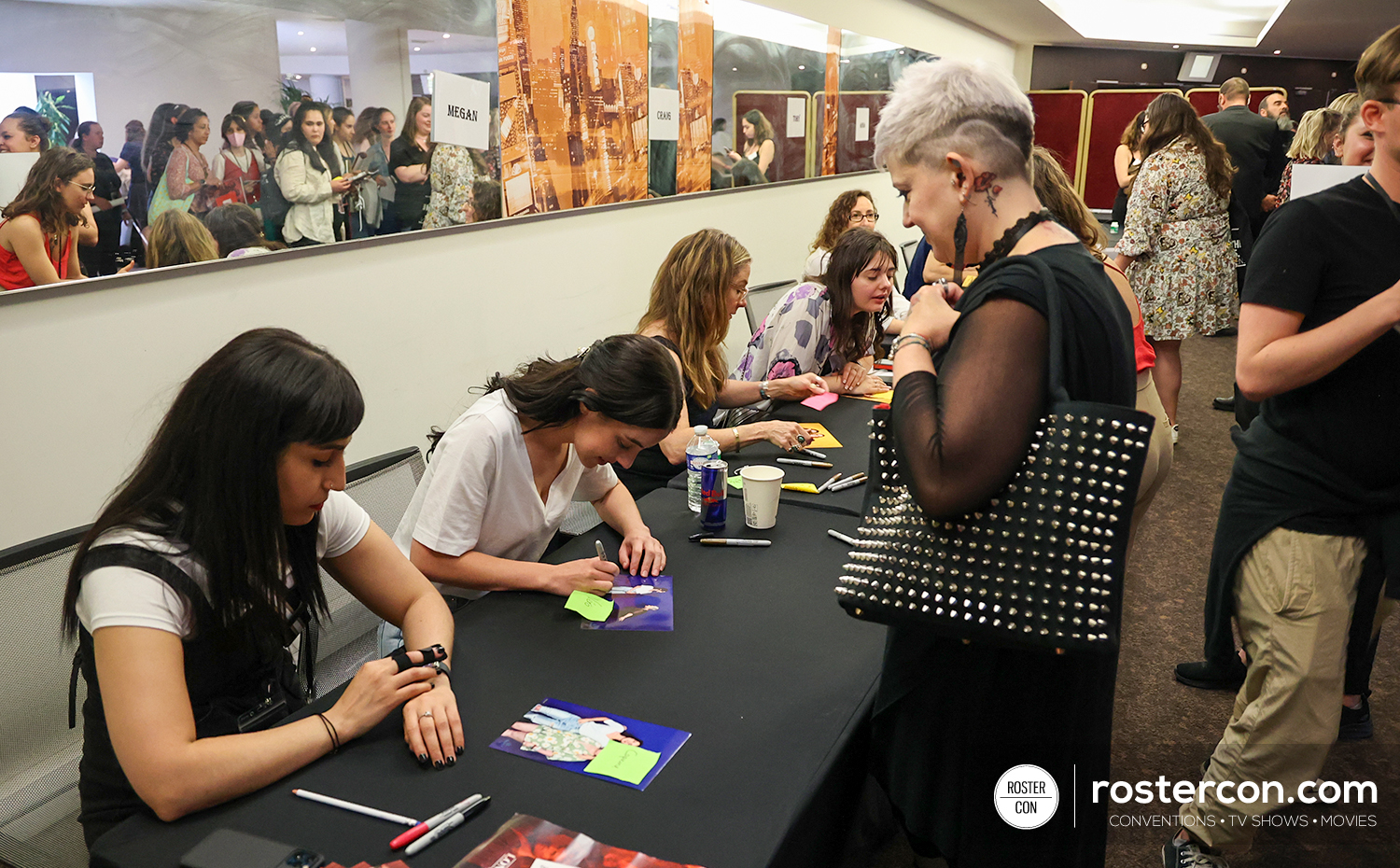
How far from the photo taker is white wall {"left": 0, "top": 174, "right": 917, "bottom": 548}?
2.04m

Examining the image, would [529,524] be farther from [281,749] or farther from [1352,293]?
[1352,293]

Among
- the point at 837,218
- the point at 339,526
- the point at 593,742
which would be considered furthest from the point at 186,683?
the point at 837,218

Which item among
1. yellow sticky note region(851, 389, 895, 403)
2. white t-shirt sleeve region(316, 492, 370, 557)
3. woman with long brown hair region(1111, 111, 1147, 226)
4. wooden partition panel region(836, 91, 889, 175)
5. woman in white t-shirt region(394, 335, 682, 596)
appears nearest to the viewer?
white t-shirt sleeve region(316, 492, 370, 557)

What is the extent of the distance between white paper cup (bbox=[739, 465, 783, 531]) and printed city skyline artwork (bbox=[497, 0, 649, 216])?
185 cm

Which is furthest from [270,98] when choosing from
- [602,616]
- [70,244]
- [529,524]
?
[602,616]

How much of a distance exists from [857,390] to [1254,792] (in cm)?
174

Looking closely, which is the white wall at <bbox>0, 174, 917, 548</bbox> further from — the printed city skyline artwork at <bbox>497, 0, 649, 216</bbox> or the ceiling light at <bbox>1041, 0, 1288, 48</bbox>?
the ceiling light at <bbox>1041, 0, 1288, 48</bbox>

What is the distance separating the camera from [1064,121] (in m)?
11.4

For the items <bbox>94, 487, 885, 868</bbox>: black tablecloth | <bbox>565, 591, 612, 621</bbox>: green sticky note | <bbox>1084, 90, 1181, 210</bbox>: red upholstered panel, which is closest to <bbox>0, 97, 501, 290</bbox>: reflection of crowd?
<bbox>94, 487, 885, 868</bbox>: black tablecloth

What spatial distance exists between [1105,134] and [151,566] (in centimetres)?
1216

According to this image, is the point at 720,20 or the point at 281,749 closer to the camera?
the point at 281,749

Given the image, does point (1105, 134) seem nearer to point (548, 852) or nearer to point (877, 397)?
point (877, 397)

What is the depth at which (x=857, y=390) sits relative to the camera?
3.16 meters

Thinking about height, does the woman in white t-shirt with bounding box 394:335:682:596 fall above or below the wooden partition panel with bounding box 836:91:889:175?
below
